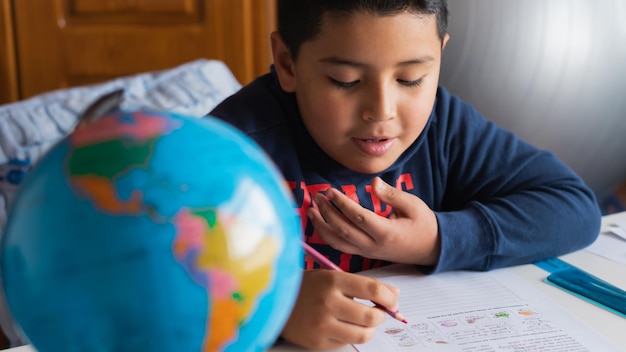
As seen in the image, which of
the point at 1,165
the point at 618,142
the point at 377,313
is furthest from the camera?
the point at 1,165

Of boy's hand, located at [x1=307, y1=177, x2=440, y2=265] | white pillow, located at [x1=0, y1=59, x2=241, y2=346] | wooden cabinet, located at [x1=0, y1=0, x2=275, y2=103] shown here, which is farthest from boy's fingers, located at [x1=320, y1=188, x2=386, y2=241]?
wooden cabinet, located at [x1=0, y1=0, x2=275, y2=103]

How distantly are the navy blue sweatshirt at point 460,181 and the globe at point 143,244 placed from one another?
52 centimetres

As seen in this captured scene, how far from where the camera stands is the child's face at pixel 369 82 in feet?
2.77

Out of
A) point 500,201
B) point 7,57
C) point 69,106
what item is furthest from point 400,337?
point 7,57

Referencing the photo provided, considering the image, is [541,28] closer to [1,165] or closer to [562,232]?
[562,232]

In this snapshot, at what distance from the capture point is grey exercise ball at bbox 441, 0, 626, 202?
1.22m

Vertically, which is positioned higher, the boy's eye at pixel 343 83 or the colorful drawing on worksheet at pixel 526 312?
the boy's eye at pixel 343 83

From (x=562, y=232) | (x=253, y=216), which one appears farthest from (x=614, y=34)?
(x=253, y=216)

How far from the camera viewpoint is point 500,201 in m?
1.04

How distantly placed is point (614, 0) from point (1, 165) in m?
1.20

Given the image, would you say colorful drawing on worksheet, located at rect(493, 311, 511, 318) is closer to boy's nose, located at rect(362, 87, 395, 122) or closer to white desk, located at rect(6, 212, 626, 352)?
white desk, located at rect(6, 212, 626, 352)

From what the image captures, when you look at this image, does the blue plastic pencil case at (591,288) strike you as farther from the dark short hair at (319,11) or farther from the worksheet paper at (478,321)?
the dark short hair at (319,11)

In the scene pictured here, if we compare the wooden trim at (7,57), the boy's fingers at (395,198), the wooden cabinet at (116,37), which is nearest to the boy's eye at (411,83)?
the boy's fingers at (395,198)

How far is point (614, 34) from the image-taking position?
1243 millimetres
